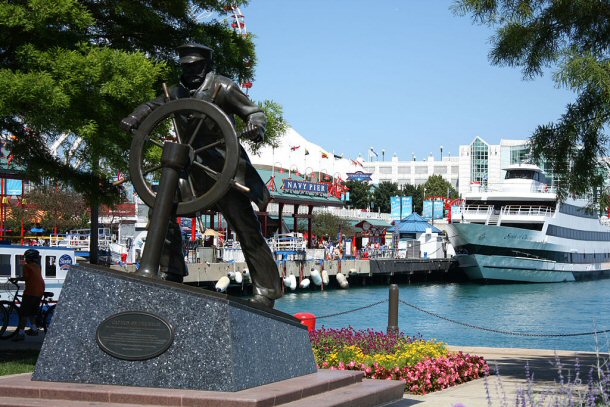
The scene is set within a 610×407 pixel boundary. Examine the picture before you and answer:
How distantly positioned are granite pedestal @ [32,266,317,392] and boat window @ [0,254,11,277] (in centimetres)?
1484

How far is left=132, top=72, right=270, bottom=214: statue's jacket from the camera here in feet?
26.2

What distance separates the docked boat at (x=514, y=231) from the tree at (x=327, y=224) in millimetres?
14901

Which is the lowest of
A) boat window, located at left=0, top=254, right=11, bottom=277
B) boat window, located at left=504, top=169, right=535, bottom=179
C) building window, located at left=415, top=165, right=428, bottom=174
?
boat window, located at left=0, top=254, right=11, bottom=277

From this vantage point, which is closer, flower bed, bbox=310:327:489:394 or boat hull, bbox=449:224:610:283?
flower bed, bbox=310:327:489:394

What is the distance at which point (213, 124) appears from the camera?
784 centimetres

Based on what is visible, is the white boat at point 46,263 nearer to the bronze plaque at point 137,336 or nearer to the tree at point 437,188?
the bronze plaque at point 137,336

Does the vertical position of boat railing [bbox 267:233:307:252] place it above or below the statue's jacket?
below

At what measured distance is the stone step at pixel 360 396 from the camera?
7352 mm

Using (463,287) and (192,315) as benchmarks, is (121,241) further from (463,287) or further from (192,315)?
(192,315)

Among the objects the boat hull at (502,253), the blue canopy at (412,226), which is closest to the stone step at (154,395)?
the boat hull at (502,253)

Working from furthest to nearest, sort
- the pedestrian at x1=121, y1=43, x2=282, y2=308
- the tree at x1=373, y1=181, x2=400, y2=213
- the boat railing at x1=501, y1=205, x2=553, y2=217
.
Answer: the tree at x1=373, y1=181, x2=400, y2=213 < the boat railing at x1=501, y1=205, x2=553, y2=217 < the pedestrian at x1=121, y1=43, x2=282, y2=308

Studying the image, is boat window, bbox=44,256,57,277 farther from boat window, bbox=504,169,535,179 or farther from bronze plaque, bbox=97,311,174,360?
boat window, bbox=504,169,535,179

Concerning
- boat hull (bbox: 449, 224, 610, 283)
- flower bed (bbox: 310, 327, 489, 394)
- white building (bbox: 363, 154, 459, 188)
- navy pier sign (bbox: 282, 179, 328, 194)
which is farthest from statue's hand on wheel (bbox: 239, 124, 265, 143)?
white building (bbox: 363, 154, 459, 188)

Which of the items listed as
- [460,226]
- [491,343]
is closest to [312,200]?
[460,226]
